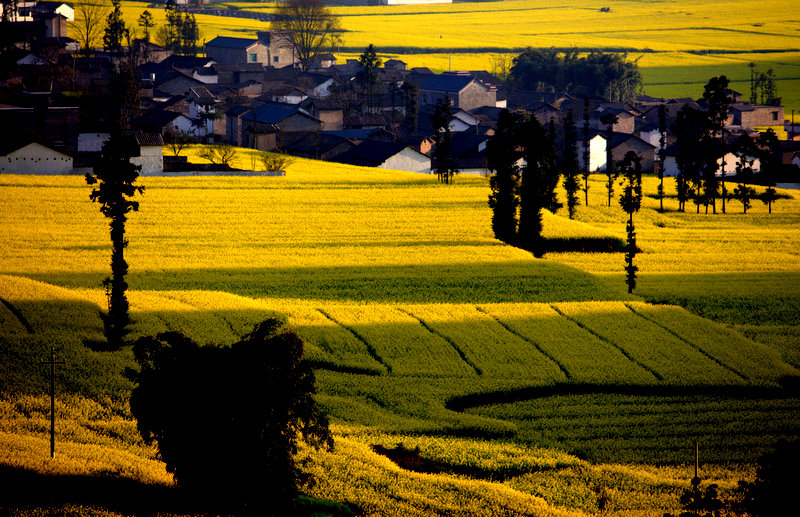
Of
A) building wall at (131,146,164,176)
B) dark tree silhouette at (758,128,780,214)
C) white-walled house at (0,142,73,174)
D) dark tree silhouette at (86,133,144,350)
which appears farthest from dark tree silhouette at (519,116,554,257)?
white-walled house at (0,142,73,174)

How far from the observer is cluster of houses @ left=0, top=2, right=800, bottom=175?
80062 mm

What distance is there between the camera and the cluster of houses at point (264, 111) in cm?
8006

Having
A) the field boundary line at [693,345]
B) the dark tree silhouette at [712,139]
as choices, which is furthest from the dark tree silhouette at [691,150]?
the field boundary line at [693,345]

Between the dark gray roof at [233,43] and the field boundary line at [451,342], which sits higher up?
the dark gray roof at [233,43]

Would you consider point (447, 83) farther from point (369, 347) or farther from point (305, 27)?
point (369, 347)

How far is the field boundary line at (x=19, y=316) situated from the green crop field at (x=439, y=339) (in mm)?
106

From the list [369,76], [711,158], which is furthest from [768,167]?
[369,76]

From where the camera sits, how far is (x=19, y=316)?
1435 inches

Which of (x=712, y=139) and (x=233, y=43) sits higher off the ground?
(x=233, y=43)

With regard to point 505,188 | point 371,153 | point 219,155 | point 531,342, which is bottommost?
point 531,342

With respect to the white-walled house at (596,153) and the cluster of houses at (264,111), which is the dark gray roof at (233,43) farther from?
the white-walled house at (596,153)

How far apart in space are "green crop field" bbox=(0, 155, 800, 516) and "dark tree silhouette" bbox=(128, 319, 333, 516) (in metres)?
2.12

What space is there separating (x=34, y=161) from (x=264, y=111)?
40543 mm

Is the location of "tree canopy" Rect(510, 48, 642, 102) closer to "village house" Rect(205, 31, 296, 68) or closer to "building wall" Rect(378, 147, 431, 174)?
"village house" Rect(205, 31, 296, 68)
